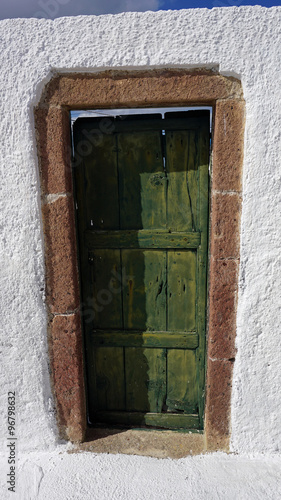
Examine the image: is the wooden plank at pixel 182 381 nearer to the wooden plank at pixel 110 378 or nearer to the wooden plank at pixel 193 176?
the wooden plank at pixel 110 378

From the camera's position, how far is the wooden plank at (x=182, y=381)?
2268mm

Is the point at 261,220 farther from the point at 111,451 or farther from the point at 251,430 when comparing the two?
the point at 111,451

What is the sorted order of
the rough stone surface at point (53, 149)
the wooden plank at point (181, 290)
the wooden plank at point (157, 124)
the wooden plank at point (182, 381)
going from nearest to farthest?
the rough stone surface at point (53, 149)
the wooden plank at point (157, 124)
the wooden plank at point (181, 290)
the wooden plank at point (182, 381)

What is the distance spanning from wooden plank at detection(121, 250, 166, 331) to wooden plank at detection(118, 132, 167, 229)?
0.20 metres

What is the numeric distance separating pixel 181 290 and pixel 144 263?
0.29 metres

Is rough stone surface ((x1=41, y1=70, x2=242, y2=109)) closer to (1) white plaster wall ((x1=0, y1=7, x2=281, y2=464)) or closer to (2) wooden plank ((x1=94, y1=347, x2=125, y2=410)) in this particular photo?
(1) white plaster wall ((x1=0, y1=7, x2=281, y2=464))

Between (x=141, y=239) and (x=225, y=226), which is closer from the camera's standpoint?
(x=225, y=226)

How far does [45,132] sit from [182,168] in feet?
2.66

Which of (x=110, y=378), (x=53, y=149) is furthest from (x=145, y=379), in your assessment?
(x=53, y=149)

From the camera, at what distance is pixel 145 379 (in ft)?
7.68

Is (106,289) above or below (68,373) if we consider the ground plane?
above

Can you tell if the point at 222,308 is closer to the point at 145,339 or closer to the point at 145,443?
the point at 145,339

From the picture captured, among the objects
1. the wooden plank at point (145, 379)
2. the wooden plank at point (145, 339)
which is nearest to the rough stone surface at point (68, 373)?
the wooden plank at point (145, 339)

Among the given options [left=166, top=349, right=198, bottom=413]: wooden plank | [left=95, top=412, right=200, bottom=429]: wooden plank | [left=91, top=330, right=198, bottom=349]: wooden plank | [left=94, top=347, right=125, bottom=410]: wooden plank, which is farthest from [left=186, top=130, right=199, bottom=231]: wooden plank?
[left=95, top=412, right=200, bottom=429]: wooden plank
